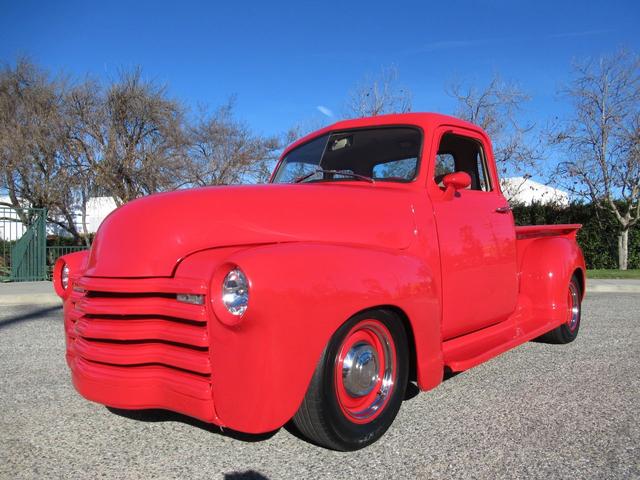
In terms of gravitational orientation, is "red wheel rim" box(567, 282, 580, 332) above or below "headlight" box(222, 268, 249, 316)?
below

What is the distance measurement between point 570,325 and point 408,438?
3.16 m

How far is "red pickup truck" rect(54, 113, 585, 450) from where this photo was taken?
2215mm

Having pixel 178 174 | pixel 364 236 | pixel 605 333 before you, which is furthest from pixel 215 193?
pixel 178 174

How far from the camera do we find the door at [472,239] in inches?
135

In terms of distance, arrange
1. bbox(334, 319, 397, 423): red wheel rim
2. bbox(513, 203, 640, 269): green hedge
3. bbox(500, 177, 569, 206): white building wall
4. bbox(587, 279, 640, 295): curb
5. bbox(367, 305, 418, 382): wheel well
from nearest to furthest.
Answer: bbox(334, 319, 397, 423): red wheel rim < bbox(367, 305, 418, 382): wheel well < bbox(587, 279, 640, 295): curb < bbox(500, 177, 569, 206): white building wall < bbox(513, 203, 640, 269): green hedge

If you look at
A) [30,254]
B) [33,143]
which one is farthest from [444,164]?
[33,143]

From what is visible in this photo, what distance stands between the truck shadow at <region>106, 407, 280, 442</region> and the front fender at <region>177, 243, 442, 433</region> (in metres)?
0.63

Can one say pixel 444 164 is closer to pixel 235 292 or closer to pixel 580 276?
pixel 235 292

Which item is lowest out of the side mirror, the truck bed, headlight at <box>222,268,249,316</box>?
headlight at <box>222,268,249,316</box>

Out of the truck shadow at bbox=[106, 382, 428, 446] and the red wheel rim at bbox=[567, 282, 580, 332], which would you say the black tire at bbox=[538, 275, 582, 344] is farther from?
the truck shadow at bbox=[106, 382, 428, 446]

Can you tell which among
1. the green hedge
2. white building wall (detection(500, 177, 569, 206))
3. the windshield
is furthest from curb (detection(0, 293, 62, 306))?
the green hedge

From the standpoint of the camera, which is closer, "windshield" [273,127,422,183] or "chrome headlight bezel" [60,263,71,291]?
"chrome headlight bezel" [60,263,71,291]

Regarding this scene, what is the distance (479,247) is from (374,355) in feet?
4.58

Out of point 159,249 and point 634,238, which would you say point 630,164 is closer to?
point 634,238
